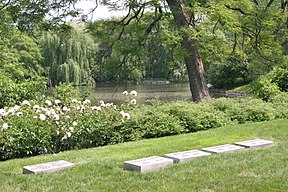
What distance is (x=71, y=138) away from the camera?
649 cm

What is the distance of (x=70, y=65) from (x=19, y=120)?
928 inches

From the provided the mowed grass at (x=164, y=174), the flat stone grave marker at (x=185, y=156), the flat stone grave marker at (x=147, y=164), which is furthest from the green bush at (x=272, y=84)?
the flat stone grave marker at (x=147, y=164)

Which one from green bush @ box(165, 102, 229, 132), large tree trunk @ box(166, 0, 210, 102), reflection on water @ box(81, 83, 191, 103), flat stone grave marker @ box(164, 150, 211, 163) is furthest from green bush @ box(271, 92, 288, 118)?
reflection on water @ box(81, 83, 191, 103)

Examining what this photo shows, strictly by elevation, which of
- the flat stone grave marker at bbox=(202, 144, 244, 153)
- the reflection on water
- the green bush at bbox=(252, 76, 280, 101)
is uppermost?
the green bush at bbox=(252, 76, 280, 101)

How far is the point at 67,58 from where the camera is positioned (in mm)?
29688

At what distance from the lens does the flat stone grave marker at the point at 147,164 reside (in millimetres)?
4008

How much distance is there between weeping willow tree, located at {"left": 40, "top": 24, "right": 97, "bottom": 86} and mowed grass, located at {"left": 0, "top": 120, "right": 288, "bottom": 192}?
24.5m

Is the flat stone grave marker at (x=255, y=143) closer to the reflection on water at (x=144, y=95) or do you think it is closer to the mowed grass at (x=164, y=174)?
the mowed grass at (x=164, y=174)

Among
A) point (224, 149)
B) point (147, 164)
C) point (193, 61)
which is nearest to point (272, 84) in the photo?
point (193, 61)

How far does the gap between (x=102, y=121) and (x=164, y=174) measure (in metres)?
3.24

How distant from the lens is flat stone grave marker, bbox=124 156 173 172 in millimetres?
4008

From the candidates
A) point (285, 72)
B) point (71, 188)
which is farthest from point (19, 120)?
point (285, 72)

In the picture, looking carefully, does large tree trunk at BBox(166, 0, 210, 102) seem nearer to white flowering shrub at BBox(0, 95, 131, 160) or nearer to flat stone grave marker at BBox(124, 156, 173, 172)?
white flowering shrub at BBox(0, 95, 131, 160)

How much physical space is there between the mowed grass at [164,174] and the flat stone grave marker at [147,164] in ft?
0.36
